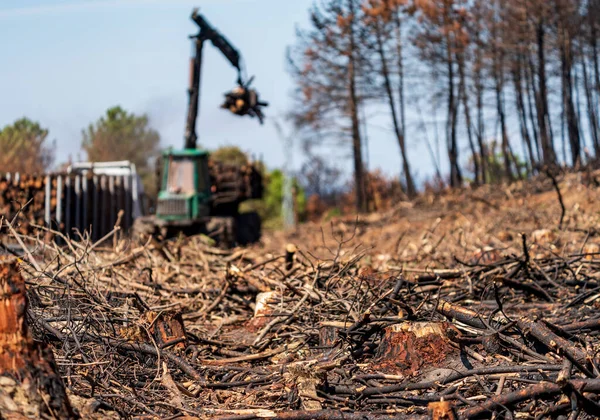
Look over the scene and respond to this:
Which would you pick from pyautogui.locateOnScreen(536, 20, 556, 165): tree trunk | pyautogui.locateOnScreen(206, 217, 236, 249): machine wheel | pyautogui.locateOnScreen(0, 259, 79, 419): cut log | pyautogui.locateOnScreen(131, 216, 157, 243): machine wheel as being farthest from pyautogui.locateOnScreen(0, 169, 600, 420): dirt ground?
pyautogui.locateOnScreen(536, 20, 556, 165): tree trunk

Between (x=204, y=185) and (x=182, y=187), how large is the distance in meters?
0.58

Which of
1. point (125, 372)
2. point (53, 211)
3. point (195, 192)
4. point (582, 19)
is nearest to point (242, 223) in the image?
point (195, 192)

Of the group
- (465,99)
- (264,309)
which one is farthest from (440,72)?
(264,309)

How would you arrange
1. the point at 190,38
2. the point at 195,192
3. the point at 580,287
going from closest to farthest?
1. the point at 580,287
2. the point at 195,192
3. the point at 190,38

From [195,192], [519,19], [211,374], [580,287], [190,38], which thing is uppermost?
[519,19]

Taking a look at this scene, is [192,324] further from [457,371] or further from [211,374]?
A: [457,371]

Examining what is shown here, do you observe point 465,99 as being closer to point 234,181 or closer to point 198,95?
point 234,181

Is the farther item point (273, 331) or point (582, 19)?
point (582, 19)

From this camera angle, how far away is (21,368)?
11.8 feet

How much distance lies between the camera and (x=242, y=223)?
19.7m

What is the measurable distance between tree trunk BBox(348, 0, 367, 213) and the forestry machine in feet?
22.8

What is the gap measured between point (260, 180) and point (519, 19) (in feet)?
31.9

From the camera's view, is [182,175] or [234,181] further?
[234,181]

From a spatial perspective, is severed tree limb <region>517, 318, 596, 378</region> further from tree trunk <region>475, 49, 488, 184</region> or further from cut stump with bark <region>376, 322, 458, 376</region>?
tree trunk <region>475, 49, 488, 184</region>
